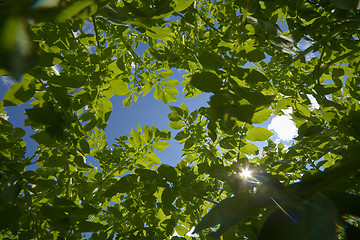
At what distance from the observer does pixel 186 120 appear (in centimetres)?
216

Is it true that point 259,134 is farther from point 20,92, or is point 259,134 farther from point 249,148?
point 20,92

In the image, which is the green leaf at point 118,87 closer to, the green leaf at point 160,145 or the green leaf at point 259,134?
the green leaf at point 160,145

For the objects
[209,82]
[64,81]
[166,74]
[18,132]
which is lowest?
[209,82]

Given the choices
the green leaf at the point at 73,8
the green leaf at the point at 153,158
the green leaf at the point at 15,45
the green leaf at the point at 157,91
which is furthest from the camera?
the green leaf at the point at 157,91

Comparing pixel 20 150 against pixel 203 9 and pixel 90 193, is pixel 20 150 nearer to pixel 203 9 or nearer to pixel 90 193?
pixel 90 193

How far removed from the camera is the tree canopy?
0.38m

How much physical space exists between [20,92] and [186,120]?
4.27 feet

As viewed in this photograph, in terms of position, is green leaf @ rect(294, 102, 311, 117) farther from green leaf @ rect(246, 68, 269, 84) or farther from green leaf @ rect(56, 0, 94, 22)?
green leaf @ rect(56, 0, 94, 22)

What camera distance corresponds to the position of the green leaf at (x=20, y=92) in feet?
3.96

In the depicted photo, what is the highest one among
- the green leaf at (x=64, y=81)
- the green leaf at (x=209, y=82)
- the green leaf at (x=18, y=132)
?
the green leaf at (x=18, y=132)

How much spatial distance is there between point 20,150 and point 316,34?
102 inches

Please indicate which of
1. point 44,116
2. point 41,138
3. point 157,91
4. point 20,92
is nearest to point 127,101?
point 157,91

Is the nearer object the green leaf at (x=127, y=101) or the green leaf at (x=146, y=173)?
the green leaf at (x=146, y=173)

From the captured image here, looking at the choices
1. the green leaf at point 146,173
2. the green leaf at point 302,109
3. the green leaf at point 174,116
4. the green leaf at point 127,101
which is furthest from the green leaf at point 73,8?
the green leaf at point 127,101
